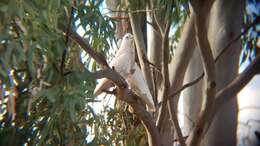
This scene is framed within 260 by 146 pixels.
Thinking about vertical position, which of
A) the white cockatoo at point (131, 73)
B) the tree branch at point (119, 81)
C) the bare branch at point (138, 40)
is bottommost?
the tree branch at point (119, 81)

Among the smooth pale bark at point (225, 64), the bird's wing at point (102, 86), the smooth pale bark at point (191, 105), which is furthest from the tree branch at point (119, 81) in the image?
the smooth pale bark at point (191, 105)

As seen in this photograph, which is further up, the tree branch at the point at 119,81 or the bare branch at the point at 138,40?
the bare branch at the point at 138,40

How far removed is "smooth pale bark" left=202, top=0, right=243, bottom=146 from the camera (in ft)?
9.23

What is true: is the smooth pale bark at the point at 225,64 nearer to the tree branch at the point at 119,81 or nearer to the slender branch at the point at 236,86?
the slender branch at the point at 236,86

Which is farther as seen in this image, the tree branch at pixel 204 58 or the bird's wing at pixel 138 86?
the bird's wing at pixel 138 86

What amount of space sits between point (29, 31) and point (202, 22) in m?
0.87

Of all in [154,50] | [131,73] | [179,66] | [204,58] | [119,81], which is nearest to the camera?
[119,81]

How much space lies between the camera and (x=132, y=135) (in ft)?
9.71

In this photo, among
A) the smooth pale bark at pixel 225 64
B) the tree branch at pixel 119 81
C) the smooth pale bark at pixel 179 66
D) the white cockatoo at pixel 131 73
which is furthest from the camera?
the smooth pale bark at pixel 225 64

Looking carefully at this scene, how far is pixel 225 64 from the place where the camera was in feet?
9.27

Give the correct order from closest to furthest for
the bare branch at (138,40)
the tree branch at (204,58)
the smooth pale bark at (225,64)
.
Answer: the tree branch at (204,58) < the smooth pale bark at (225,64) < the bare branch at (138,40)

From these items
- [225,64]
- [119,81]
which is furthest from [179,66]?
[119,81]

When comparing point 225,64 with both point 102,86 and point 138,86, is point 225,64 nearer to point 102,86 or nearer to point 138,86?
point 138,86

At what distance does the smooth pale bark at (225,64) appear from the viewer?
281 centimetres
